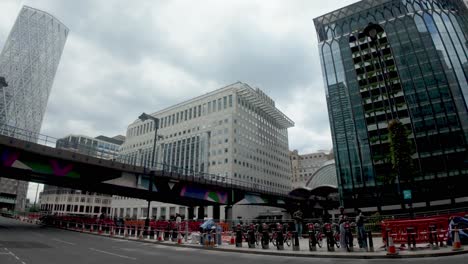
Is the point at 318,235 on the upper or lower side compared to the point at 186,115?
lower

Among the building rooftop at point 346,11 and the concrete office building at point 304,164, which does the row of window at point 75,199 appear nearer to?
the concrete office building at point 304,164

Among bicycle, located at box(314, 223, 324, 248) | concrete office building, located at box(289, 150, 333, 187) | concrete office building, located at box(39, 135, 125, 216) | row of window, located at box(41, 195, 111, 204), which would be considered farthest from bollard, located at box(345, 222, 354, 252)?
concrete office building, located at box(289, 150, 333, 187)

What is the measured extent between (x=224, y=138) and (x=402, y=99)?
4984 centimetres

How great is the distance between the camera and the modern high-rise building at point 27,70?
414 ft

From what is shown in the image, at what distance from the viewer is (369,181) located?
2237 inches

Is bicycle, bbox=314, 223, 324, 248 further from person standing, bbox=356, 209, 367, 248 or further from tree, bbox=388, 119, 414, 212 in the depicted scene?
tree, bbox=388, 119, 414, 212

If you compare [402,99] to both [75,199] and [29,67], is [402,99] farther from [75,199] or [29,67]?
[29,67]

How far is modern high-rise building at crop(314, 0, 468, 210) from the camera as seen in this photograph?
169ft

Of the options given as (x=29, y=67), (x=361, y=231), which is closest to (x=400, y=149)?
(x=361, y=231)

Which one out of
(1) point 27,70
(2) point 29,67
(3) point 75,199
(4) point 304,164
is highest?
(2) point 29,67

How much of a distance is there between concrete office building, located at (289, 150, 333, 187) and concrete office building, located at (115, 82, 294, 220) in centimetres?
4890

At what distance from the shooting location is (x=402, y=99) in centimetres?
5856

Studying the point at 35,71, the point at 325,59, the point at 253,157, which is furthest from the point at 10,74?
the point at 325,59

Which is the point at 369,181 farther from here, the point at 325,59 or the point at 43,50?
the point at 43,50
